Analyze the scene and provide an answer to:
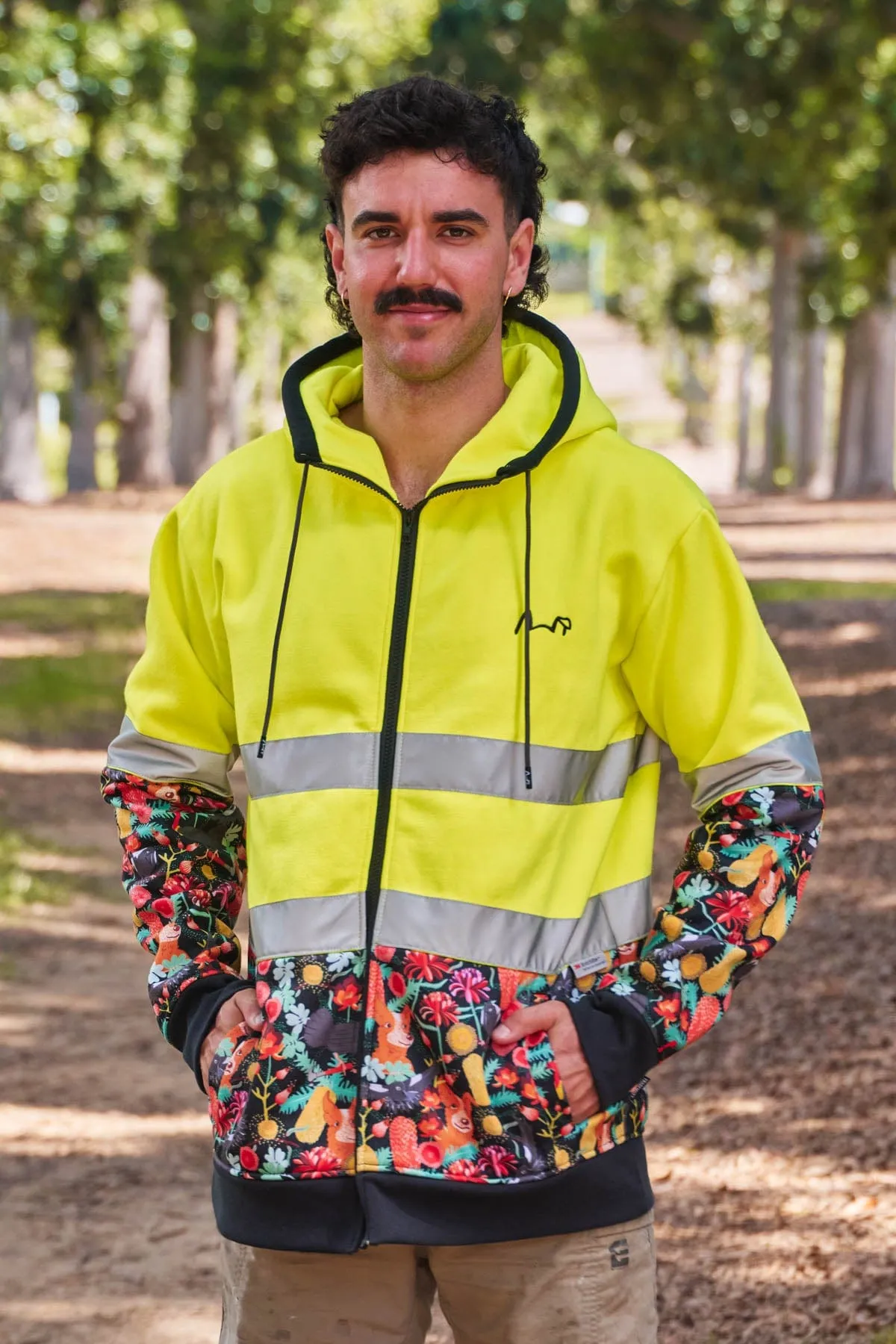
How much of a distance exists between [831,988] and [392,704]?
5435 mm

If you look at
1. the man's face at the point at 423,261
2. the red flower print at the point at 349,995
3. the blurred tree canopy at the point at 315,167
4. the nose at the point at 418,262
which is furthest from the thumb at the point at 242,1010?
the blurred tree canopy at the point at 315,167

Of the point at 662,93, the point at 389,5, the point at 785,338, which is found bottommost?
the point at 785,338

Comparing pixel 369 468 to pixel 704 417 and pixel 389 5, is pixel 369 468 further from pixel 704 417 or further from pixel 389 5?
pixel 704 417

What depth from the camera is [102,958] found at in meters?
8.91

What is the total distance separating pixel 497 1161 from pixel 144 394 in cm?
3426

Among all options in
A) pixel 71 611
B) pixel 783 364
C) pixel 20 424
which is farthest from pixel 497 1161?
pixel 783 364

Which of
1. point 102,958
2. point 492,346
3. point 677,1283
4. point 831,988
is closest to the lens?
point 492,346

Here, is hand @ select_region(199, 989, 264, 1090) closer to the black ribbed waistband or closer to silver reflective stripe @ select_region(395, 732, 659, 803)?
the black ribbed waistband

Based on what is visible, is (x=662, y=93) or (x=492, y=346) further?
(x=662, y=93)

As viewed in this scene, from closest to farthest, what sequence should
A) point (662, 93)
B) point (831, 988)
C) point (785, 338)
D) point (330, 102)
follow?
point (831, 988), point (662, 93), point (330, 102), point (785, 338)

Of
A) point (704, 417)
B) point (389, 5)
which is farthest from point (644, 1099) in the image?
point (704, 417)

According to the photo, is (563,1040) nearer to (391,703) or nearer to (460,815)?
(460,815)

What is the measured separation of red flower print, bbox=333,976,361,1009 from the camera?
8.66 ft

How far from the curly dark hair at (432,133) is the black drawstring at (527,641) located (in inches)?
17.4
